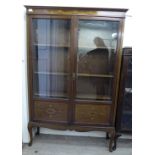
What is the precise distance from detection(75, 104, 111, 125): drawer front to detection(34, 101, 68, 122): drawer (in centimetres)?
18

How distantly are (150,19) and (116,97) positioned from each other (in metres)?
1.49

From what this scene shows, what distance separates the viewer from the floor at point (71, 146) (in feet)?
7.37

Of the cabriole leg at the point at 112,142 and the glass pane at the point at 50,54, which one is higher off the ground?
the glass pane at the point at 50,54

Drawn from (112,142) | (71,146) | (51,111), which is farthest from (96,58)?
(71,146)

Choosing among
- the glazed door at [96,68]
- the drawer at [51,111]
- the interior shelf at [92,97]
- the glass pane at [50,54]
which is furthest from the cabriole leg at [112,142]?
the glass pane at [50,54]

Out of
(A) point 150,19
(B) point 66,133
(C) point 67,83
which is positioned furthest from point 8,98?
(B) point 66,133

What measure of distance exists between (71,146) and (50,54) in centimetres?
135

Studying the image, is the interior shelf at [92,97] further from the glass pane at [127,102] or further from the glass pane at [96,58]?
the glass pane at [127,102]

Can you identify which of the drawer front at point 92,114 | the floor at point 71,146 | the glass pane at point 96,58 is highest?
the glass pane at point 96,58

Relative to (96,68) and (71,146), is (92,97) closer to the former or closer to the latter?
(96,68)

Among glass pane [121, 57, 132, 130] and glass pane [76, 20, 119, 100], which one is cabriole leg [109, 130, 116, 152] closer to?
glass pane [121, 57, 132, 130]

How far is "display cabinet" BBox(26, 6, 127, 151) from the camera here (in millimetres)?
2139

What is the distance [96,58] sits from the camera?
7.54 feet

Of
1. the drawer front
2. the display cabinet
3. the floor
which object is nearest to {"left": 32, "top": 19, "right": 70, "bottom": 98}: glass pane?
the display cabinet
